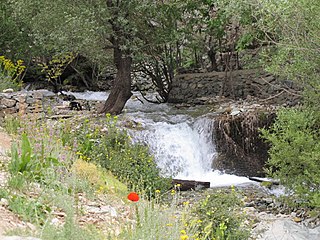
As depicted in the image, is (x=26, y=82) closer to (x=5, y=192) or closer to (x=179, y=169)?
(x=179, y=169)

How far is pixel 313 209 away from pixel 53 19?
21.4 feet

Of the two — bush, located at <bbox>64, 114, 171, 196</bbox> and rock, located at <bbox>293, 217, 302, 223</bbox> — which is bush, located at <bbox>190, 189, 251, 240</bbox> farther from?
rock, located at <bbox>293, 217, 302, 223</bbox>

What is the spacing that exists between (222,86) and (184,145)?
145 inches

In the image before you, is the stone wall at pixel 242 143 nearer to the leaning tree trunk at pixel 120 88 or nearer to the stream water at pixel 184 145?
the stream water at pixel 184 145

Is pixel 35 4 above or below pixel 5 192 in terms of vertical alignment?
above

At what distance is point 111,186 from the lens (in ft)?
18.0

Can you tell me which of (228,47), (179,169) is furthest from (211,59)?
(179,169)

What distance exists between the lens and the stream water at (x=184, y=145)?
9203 mm

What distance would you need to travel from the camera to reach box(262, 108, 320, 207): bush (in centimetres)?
617

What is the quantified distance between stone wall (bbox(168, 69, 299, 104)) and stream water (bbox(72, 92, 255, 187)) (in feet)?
7.54

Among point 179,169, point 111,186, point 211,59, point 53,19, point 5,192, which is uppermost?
point 53,19

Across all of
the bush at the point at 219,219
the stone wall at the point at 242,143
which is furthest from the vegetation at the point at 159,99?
the stone wall at the point at 242,143

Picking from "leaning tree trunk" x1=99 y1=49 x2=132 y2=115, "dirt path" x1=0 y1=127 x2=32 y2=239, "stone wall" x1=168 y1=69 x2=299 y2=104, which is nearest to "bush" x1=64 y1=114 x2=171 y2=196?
"dirt path" x1=0 y1=127 x2=32 y2=239

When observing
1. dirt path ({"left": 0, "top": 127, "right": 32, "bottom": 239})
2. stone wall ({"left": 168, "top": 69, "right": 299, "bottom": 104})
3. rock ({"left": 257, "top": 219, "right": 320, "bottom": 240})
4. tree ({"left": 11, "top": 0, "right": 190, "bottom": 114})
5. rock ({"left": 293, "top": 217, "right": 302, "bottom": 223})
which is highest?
tree ({"left": 11, "top": 0, "right": 190, "bottom": 114})
